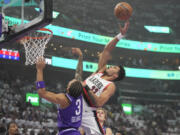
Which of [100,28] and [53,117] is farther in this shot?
[100,28]

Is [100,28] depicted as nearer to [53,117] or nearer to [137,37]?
[137,37]

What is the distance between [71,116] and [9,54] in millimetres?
17824

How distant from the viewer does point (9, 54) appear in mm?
20766

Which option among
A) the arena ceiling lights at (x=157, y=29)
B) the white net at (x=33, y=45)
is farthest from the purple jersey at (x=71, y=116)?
the arena ceiling lights at (x=157, y=29)

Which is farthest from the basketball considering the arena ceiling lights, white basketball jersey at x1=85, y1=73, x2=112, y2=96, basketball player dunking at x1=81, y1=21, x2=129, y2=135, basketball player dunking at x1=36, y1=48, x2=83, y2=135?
the arena ceiling lights

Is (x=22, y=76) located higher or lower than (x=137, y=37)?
lower

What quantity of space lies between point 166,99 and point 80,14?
11.7 meters

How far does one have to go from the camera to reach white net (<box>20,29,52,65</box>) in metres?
5.54

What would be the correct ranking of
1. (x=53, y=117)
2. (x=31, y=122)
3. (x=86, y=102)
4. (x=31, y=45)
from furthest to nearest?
(x=53, y=117), (x=31, y=122), (x=31, y=45), (x=86, y=102)

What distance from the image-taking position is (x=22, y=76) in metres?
23.0

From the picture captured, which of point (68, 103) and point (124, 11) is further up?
point (124, 11)

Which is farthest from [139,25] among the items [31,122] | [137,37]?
[31,122]

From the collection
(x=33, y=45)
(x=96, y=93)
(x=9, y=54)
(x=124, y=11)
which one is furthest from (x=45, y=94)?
(x=9, y=54)

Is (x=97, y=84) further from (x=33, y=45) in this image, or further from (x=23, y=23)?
(x=33, y=45)
